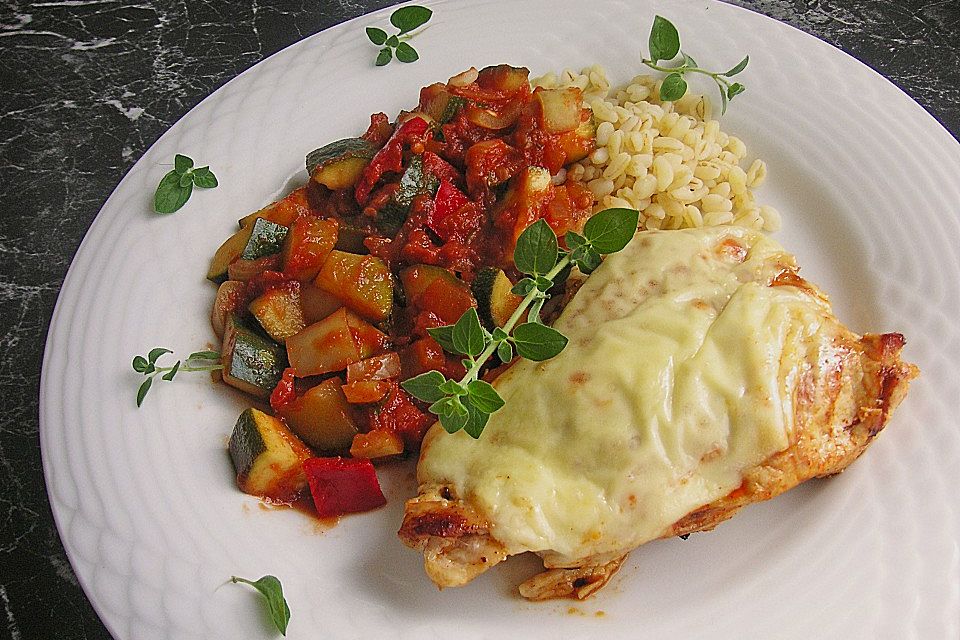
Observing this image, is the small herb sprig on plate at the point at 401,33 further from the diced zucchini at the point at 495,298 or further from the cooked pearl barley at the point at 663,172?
the diced zucchini at the point at 495,298

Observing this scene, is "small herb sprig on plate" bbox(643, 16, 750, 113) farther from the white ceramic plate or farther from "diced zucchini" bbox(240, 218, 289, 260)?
"diced zucchini" bbox(240, 218, 289, 260)

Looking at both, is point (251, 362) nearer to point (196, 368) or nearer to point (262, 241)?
point (196, 368)

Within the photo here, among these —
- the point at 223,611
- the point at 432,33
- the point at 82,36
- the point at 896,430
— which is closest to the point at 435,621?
the point at 223,611

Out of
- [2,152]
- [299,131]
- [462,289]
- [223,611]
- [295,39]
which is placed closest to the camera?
[223,611]

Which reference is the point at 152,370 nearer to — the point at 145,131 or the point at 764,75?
the point at 145,131

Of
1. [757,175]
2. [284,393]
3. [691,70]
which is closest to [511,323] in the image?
[284,393]
